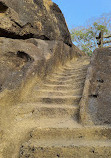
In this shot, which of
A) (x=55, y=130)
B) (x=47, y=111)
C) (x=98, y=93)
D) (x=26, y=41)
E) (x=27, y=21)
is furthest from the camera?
(x=27, y=21)

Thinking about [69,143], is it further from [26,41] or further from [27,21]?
[27,21]

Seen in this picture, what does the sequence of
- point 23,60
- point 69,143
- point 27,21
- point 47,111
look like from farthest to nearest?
point 27,21 → point 23,60 → point 47,111 → point 69,143

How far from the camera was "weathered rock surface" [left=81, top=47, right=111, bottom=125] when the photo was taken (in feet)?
8.02

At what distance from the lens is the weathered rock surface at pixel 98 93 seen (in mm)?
2445

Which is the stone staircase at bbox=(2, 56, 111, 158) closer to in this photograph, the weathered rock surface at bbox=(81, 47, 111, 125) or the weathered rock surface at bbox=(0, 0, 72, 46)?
the weathered rock surface at bbox=(81, 47, 111, 125)

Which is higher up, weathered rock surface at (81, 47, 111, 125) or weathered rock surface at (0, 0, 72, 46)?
weathered rock surface at (0, 0, 72, 46)

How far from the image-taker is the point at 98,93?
2.90 metres

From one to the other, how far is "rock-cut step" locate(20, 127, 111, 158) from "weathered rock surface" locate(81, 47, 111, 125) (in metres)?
0.26

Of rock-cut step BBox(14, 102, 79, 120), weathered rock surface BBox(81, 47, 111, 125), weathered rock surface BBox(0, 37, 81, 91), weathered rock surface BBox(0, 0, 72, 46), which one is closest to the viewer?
weathered rock surface BBox(81, 47, 111, 125)

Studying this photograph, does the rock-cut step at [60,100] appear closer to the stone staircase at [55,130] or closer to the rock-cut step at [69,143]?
the stone staircase at [55,130]

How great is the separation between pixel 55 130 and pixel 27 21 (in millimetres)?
3518

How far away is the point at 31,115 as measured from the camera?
269 centimetres

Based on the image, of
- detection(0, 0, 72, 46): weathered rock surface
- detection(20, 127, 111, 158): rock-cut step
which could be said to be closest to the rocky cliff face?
detection(0, 0, 72, 46): weathered rock surface

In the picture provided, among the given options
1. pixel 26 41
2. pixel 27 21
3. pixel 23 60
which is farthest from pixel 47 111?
pixel 27 21
